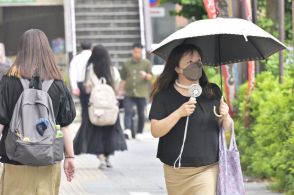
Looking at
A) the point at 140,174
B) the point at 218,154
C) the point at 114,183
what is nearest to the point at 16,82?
the point at 218,154

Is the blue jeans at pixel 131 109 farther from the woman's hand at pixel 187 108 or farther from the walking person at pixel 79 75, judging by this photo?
the woman's hand at pixel 187 108

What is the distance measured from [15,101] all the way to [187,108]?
1.19 m

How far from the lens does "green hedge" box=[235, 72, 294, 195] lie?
9.77m

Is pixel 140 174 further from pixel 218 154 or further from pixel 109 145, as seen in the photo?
pixel 218 154

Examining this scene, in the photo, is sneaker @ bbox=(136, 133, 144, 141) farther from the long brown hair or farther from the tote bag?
the tote bag

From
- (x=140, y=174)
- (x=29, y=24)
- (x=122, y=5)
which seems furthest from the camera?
(x=29, y=24)

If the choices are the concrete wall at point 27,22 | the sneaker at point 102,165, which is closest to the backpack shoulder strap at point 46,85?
the sneaker at point 102,165

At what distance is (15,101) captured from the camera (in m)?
6.20

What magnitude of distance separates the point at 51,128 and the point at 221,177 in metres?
1.18

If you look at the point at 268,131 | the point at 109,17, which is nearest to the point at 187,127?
the point at 268,131

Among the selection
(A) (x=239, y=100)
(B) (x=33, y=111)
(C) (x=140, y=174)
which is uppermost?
(B) (x=33, y=111)

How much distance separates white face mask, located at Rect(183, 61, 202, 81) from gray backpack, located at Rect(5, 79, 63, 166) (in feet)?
3.15

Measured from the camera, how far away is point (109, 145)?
1262cm

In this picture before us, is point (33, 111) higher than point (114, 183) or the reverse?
higher
